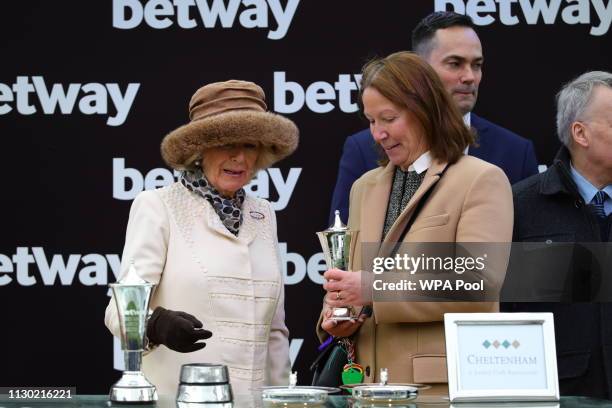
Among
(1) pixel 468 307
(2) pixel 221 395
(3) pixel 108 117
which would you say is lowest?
(2) pixel 221 395

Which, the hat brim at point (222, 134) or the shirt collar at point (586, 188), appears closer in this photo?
the hat brim at point (222, 134)

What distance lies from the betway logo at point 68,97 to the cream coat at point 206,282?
129 cm

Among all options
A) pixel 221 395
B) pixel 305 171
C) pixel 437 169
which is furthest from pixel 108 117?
pixel 221 395

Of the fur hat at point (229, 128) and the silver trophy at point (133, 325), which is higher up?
the fur hat at point (229, 128)

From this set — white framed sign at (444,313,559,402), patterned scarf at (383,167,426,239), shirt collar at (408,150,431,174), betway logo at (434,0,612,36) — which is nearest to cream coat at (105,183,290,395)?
patterned scarf at (383,167,426,239)

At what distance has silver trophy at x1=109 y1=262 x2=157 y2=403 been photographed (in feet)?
9.02

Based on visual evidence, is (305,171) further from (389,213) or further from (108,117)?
(389,213)

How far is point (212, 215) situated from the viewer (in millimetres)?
3730

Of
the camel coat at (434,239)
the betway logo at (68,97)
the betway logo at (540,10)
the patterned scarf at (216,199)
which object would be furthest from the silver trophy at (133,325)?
the betway logo at (540,10)

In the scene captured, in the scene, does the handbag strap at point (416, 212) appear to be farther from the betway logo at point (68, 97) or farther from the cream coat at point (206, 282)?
the betway logo at point (68, 97)

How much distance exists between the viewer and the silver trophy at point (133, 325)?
9.02 ft

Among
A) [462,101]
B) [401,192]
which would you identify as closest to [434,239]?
[401,192]

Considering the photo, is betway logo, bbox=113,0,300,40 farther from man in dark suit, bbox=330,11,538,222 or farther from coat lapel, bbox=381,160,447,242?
coat lapel, bbox=381,160,447,242

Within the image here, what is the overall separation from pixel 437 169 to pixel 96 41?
1.88m
